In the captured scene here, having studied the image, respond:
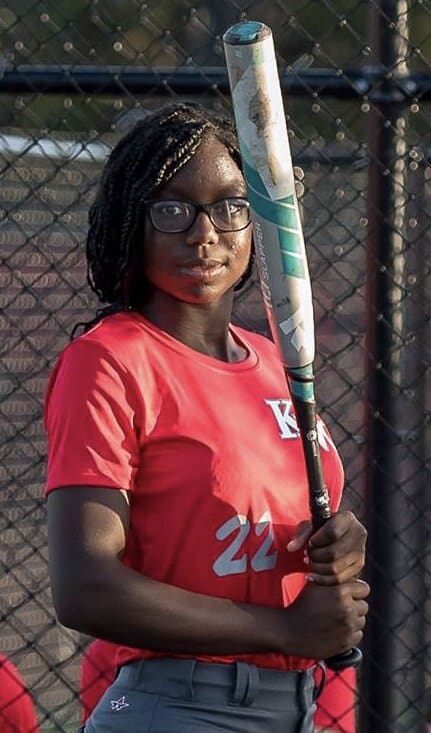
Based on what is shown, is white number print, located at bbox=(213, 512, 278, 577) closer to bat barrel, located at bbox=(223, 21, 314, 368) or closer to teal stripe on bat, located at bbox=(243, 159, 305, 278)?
bat barrel, located at bbox=(223, 21, 314, 368)

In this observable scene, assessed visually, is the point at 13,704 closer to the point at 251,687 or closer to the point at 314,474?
the point at 251,687

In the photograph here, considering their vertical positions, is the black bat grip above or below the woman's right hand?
above

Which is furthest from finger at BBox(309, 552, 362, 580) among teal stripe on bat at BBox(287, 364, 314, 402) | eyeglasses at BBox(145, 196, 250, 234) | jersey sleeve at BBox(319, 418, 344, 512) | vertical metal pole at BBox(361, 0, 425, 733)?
vertical metal pole at BBox(361, 0, 425, 733)

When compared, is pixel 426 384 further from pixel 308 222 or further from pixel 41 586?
pixel 41 586

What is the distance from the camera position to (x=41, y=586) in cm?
370

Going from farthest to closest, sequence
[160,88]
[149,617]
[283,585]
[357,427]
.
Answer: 1. [357,427]
2. [160,88]
3. [283,585]
4. [149,617]

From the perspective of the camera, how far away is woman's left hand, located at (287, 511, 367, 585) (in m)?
2.14

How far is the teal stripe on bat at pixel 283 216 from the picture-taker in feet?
7.00

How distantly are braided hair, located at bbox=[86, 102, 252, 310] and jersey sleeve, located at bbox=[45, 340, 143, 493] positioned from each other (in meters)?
0.26

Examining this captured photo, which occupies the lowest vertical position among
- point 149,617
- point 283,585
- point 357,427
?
point 357,427

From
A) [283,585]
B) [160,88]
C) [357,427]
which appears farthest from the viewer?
[357,427]

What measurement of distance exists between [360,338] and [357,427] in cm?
23

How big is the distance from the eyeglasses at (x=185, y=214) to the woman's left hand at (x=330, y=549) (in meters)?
0.51

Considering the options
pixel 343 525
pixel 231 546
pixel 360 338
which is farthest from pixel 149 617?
pixel 360 338
